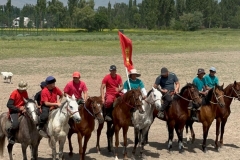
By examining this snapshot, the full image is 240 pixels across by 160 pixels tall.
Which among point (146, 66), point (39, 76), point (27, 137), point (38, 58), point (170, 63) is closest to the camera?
point (27, 137)

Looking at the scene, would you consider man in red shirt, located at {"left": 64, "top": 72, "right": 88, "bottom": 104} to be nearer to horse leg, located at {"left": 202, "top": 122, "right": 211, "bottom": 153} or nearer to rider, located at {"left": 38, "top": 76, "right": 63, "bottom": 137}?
rider, located at {"left": 38, "top": 76, "right": 63, "bottom": 137}

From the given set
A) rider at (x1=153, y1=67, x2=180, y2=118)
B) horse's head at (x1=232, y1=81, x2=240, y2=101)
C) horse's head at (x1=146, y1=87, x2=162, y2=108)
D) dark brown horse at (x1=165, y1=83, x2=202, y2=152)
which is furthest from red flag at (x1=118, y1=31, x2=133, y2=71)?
horse's head at (x1=232, y1=81, x2=240, y2=101)

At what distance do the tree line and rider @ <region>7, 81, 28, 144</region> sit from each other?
115 meters

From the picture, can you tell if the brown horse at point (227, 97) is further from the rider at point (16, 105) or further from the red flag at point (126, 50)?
the rider at point (16, 105)

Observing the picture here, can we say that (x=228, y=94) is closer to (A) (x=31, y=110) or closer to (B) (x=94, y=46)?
(A) (x=31, y=110)

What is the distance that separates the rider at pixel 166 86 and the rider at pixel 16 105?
4264mm

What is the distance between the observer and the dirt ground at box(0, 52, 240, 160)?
12797 millimetres

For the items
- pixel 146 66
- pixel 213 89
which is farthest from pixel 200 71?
pixel 146 66

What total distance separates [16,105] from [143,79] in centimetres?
1781

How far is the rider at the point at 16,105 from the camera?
10422mm

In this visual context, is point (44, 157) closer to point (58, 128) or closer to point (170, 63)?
point (58, 128)

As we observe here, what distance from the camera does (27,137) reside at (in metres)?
10.3

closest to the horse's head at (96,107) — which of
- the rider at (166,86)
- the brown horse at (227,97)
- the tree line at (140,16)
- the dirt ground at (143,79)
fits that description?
the dirt ground at (143,79)

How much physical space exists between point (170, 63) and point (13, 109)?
29.5 m
